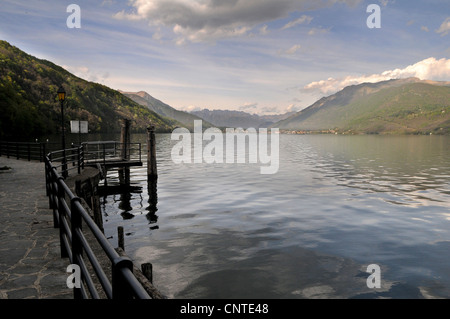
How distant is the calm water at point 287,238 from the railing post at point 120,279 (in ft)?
24.3

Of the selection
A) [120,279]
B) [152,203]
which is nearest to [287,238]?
[152,203]

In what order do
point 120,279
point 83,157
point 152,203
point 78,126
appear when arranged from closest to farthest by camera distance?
point 120,279, point 83,157, point 152,203, point 78,126

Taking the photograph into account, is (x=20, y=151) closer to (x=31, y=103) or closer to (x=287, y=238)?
(x=287, y=238)

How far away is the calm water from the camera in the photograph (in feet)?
32.6

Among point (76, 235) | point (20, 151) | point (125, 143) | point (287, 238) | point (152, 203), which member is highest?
point (125, 143)

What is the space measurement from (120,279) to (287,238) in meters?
12.4

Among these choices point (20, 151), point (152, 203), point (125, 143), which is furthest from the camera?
point (20, 151)

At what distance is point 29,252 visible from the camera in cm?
638

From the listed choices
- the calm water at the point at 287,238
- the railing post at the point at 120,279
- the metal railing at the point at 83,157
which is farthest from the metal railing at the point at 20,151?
the railing post at the point at 120,279

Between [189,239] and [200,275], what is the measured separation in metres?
3.39

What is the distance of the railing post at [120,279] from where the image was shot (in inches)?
82.8

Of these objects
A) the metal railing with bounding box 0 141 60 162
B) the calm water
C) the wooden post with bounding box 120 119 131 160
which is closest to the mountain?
the metal railing with bounding box 0 141 60 162
